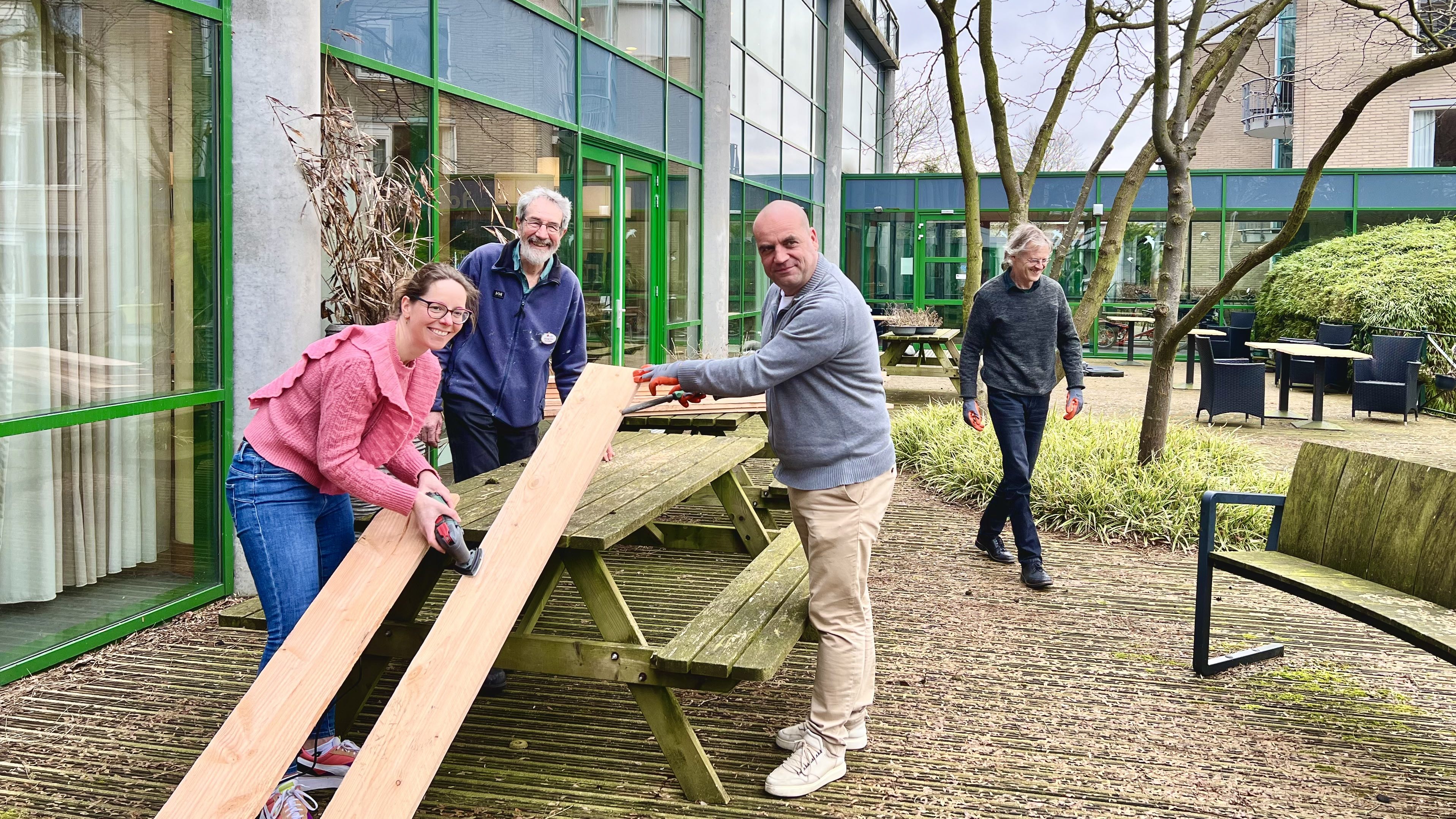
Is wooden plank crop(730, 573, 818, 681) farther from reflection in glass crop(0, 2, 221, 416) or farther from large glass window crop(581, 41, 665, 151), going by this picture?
large glass window crop(581, 41, 665, 151)

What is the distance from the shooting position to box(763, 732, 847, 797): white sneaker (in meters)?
3.62

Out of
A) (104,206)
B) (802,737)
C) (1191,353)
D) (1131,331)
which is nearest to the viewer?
(802,737)

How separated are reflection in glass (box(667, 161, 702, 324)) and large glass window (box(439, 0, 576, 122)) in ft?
10.8

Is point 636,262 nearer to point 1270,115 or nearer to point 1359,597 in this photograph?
point 1359,597

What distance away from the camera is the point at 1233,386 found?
1315 centimetres

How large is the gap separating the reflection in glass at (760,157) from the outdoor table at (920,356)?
11.4 feet

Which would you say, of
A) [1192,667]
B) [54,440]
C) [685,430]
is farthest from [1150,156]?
[54,440]

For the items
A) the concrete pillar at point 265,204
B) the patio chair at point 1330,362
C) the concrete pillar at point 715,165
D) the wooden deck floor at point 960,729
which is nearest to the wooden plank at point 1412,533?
the wooden deck floor at point 960,729

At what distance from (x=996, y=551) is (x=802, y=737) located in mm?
3295

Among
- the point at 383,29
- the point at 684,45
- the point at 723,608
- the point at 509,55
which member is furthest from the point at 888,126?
the point at 723,608

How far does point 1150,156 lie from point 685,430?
5651 mm

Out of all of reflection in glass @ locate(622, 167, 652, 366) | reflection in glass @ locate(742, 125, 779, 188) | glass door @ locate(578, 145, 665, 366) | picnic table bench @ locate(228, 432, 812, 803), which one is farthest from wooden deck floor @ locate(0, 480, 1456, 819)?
reflection in glass @ locate(742, 125, 779, 188)

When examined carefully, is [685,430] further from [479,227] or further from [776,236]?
[776,236]

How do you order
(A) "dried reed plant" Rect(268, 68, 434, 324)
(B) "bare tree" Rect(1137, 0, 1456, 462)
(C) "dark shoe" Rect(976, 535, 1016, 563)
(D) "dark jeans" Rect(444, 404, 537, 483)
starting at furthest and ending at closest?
(B) "bare tree" Rect(1137, 0, 1456, 462), (C) "dark shoe" Rect(976, 535, 1016, 563), (A) "dried reed plant" Rect(268, 68, 434, 324), (D) "dark jeans" Rect(444, 404, 537, 483)
